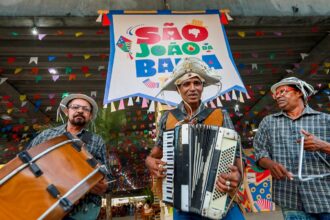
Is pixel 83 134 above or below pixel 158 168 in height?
above

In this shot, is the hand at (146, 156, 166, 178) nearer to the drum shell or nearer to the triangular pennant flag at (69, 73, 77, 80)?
the drum shell

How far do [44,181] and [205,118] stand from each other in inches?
49.7

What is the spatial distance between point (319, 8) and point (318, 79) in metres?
3.36

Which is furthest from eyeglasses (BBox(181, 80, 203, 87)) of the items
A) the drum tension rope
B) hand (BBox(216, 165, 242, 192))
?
the drum tension rope

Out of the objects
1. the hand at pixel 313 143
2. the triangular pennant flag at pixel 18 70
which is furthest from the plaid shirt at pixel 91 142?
the triangular pennant flag at pixel 18 70

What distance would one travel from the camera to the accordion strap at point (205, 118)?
2398mm

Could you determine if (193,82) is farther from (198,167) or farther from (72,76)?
(72,76)

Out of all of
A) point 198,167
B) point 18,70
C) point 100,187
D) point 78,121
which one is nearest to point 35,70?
point 18,70

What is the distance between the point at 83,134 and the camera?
2.85 meters

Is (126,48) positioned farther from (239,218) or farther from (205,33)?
(239,218)

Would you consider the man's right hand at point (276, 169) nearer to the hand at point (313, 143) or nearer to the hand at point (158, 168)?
the hand at point (313, 143)

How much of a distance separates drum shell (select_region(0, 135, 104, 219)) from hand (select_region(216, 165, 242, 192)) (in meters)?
0.87

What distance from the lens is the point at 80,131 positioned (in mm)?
2889

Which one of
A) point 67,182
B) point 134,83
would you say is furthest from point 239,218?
point 134,83
